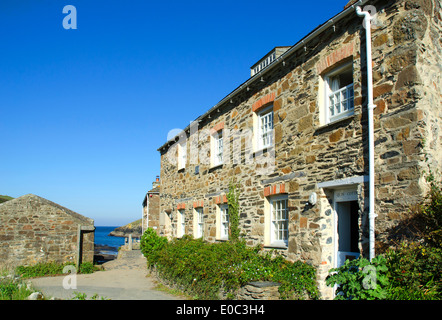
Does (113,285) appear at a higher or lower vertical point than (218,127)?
lower

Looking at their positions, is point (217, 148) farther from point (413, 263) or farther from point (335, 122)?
point (413, 263)

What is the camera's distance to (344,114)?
8266 mm

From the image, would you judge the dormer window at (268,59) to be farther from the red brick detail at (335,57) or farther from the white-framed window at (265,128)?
the red brick detail at (335,57)

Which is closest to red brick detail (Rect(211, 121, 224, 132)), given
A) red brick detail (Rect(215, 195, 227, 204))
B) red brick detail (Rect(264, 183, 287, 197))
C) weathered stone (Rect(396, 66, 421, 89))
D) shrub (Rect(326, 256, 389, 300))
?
red brick detail (Rect(215, 195, 227, 204))

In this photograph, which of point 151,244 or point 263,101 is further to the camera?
point 151,244

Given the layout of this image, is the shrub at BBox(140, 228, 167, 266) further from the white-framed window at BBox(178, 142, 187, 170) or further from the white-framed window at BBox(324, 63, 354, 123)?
the white-framed window at BBox(324, 63, 354, 123)

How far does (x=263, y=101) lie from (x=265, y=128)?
2.70 feet

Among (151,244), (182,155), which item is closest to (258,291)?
(151,244)

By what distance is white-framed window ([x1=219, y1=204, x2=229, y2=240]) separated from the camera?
1330 centimetres

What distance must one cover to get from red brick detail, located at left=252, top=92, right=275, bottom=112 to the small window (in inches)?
110

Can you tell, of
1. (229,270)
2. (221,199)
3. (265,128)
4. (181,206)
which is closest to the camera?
(229,270)

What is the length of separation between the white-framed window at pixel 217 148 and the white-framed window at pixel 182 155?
311cm

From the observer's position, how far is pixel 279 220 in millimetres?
10250
